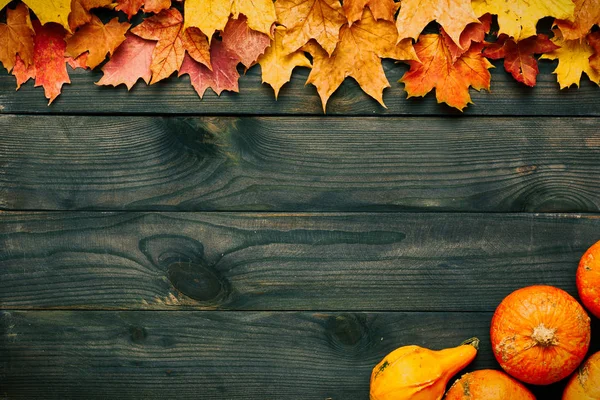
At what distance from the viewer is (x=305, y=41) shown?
1152 mm

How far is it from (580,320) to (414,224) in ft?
1.34

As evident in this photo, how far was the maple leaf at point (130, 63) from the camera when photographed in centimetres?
119

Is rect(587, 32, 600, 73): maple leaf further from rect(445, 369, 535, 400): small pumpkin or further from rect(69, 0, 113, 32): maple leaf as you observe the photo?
rect(69, 0, 113, 32): maple leaf

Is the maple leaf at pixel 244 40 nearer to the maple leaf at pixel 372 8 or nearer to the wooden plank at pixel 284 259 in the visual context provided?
the maple leaf at pixel 372 8

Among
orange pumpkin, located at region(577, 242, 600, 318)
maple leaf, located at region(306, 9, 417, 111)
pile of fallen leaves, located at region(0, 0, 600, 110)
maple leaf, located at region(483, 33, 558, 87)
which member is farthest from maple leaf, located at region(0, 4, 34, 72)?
→ orange pumpkin, located at region(577, 242, 600, 318)

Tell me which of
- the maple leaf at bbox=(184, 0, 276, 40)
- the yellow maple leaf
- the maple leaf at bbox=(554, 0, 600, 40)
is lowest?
the maple leaf at bbox=(554, 0, 600, 40)

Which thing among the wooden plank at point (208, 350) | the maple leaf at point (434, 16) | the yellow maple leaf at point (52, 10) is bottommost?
the wooden plank at point (208, 350)

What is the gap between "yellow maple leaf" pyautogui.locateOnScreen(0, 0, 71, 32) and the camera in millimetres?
1116

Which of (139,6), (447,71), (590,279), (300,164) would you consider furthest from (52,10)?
(590,279)

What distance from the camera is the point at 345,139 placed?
1.24 meters

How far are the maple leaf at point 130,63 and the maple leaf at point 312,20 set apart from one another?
1.04ft

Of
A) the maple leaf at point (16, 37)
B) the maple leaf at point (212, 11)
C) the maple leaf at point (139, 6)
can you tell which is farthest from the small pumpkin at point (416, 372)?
the maple leaf at point (16, 37)

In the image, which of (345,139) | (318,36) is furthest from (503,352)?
(318,36)

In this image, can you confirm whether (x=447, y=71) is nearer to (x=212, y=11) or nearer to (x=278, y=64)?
(x=278, y=64)
